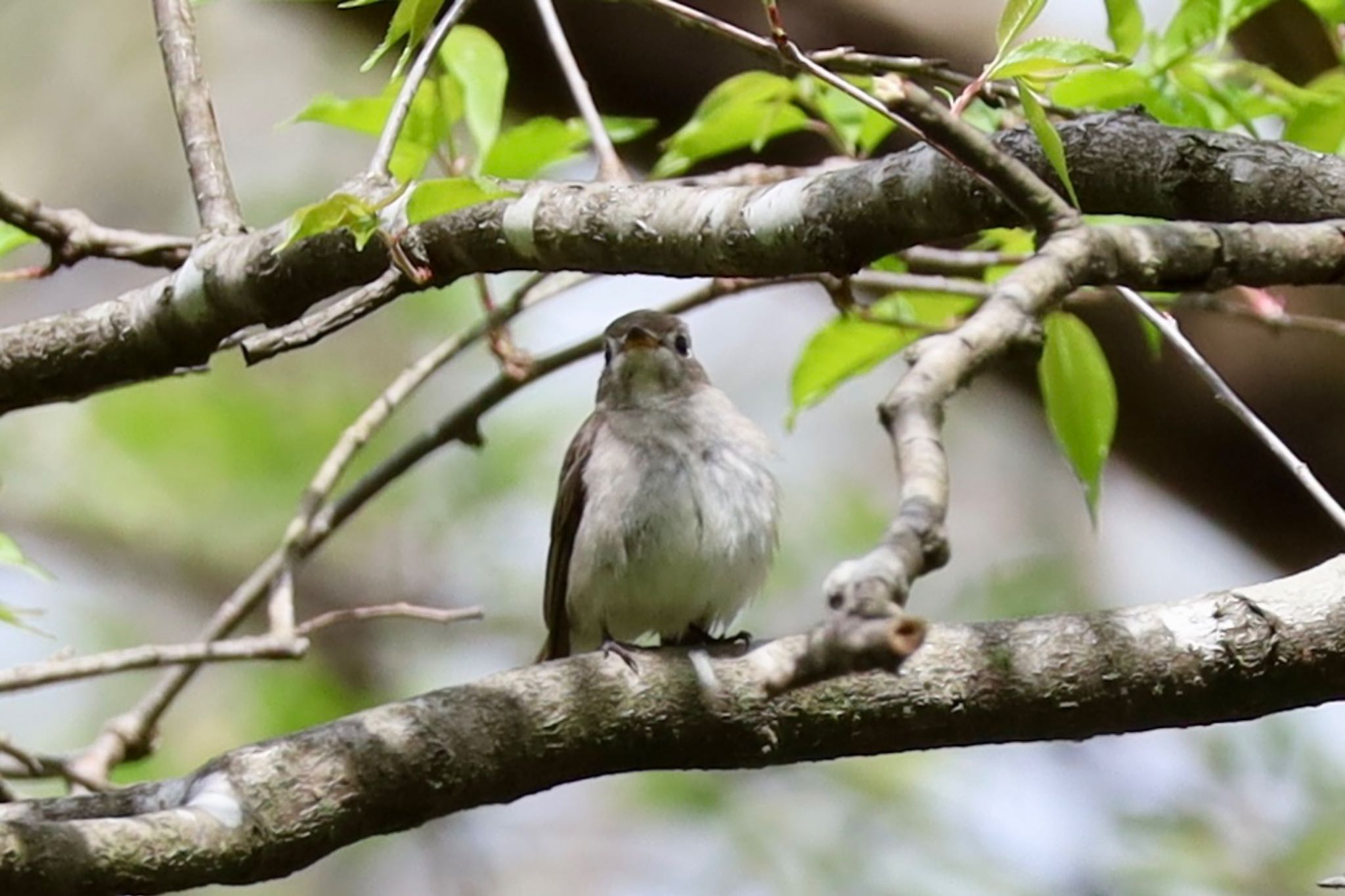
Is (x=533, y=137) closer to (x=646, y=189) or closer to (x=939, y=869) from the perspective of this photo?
(x=646, y=189)

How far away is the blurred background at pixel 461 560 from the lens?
640 centimetres

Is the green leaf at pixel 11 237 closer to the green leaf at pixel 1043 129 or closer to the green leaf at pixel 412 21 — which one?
the green leaf at pixel 412 21

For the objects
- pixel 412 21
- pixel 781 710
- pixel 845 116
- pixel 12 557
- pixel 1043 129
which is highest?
pixel 845 116

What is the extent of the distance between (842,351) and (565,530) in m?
1.24

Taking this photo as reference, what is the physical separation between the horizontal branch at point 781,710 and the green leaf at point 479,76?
937mm

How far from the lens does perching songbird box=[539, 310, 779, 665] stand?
369 centimetres

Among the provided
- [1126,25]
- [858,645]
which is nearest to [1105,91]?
[1126,25]

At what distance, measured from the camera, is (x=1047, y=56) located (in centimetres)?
171

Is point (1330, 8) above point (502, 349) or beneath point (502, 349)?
above

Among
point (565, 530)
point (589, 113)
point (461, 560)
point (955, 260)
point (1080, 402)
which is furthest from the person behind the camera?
point (461, 560)

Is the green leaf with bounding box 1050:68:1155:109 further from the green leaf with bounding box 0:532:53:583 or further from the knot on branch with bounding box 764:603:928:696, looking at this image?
the green leaf with bounding box 0:532:53:583

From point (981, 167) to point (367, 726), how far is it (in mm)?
1061

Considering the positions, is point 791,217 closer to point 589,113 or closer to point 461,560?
point 589,113

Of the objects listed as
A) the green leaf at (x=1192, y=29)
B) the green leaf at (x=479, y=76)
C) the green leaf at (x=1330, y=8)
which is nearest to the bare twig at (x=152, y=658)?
the green leaf at (x=479, y=76)
